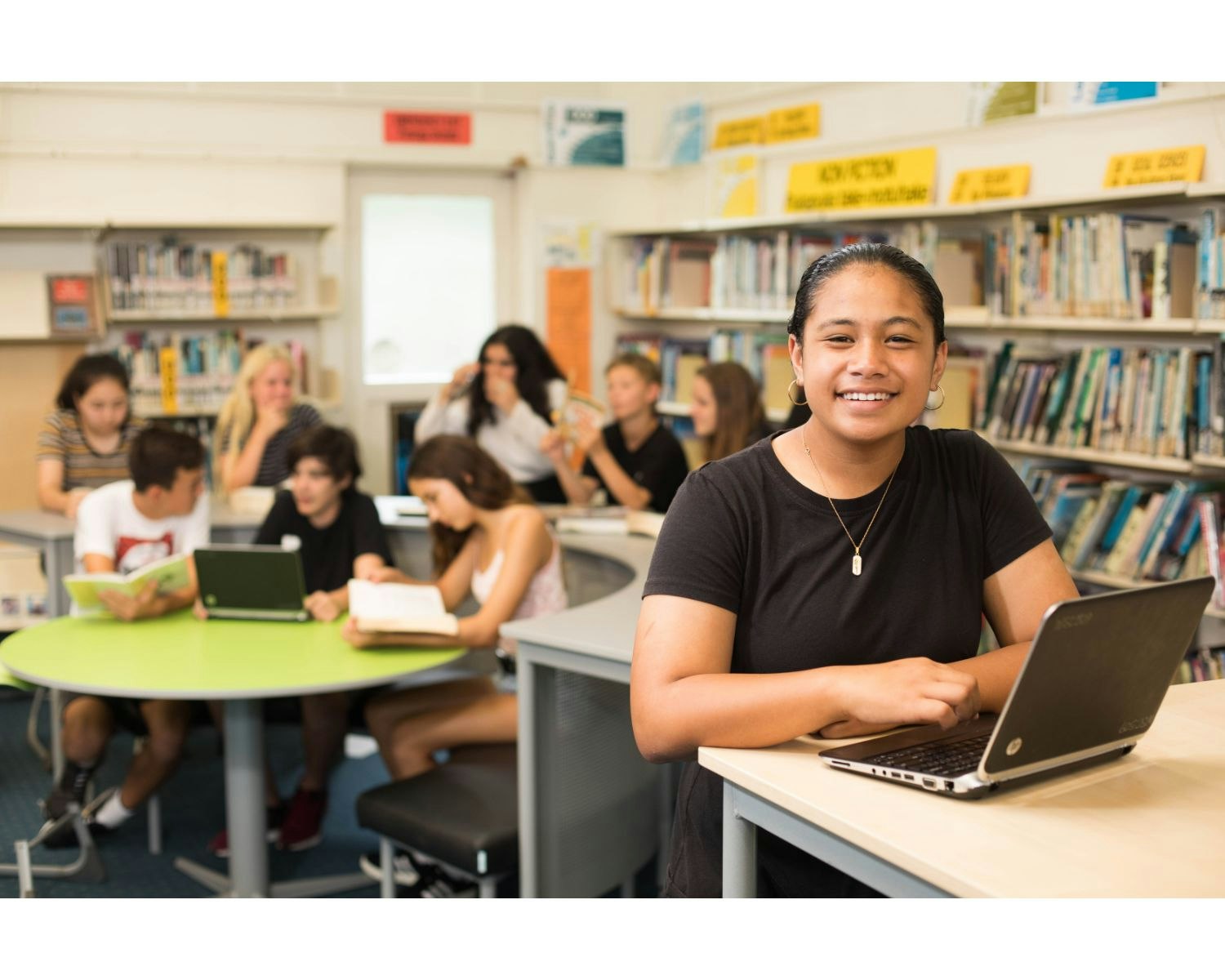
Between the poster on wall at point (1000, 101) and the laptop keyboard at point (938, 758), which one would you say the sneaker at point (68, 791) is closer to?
the laptop keyboard at point (938, 758)

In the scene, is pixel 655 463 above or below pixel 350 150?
below

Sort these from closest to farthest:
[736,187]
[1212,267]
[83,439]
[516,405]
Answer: [1212,267] → [83,439] → [516,405] → [736,187]

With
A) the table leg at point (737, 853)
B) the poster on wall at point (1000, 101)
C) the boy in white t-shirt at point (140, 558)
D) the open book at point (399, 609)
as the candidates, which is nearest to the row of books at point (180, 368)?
the boy in white t-shirt at point (140, 558)

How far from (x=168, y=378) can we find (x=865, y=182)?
121 inches

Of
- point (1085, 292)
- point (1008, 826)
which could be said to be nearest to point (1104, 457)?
point (1085, 292)

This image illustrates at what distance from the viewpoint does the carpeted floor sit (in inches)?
130

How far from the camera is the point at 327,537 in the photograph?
3588 millimetres

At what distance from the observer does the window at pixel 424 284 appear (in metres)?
6.22

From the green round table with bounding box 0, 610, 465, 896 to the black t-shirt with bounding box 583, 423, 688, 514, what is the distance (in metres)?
1.52

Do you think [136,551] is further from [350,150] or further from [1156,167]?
[1156,167]

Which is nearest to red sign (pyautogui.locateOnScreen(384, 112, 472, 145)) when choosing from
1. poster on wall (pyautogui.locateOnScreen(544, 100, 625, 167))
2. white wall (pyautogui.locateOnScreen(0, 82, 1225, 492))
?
white wall (pyautogui.locateOnScreen(0, 82, 1225, 492))

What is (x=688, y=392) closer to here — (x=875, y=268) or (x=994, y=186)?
(x=994, y=186)

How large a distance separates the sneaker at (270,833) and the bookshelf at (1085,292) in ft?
8.26

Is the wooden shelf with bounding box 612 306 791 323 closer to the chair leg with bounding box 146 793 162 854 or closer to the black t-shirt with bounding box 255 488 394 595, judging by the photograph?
the black t-shirt with bounding box 255 488 394 595
